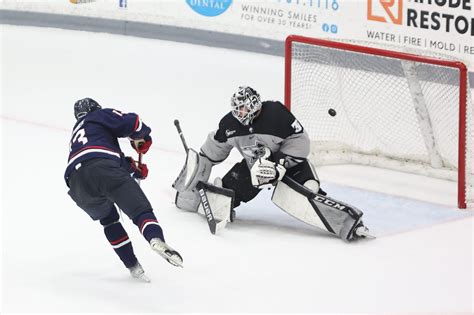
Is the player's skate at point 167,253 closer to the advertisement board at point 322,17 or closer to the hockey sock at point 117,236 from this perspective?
the hockey sock at point 117,236

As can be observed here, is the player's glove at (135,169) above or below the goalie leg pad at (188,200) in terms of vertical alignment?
above

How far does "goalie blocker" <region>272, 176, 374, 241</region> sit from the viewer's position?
5801 millimetres

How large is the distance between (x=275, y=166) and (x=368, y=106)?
1.08 meters

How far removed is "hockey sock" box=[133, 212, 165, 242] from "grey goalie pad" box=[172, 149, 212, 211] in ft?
3.80

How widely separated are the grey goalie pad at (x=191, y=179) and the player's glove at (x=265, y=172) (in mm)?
390

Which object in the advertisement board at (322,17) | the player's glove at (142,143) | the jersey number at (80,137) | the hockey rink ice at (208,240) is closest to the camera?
the hockey rink ice at (208,240)

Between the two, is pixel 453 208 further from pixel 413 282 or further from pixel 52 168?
pixel 52 168

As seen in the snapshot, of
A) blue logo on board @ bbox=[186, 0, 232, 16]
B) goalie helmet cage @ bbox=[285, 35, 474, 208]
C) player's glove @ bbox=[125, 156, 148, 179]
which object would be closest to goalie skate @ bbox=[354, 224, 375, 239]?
goalie helmet cage @ bbox=[285, 35, 474, 208]

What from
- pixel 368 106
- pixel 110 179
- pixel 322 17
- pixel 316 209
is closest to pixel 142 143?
pixel 110 179

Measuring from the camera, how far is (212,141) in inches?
244

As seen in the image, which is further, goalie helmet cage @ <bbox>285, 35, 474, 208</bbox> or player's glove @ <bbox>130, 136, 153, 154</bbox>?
goalie helmet cage @ <bbox>285, 35, 474, 208</bbox>

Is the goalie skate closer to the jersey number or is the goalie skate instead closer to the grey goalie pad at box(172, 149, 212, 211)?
the grey goalie pad at box(172, 149, 212, 211)

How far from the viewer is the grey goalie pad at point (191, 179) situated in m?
6.25

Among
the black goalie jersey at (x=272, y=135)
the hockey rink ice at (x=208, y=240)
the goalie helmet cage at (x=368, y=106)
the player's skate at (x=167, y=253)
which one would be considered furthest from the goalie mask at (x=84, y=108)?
the goalie helmet cage at (x=368, y=106)
